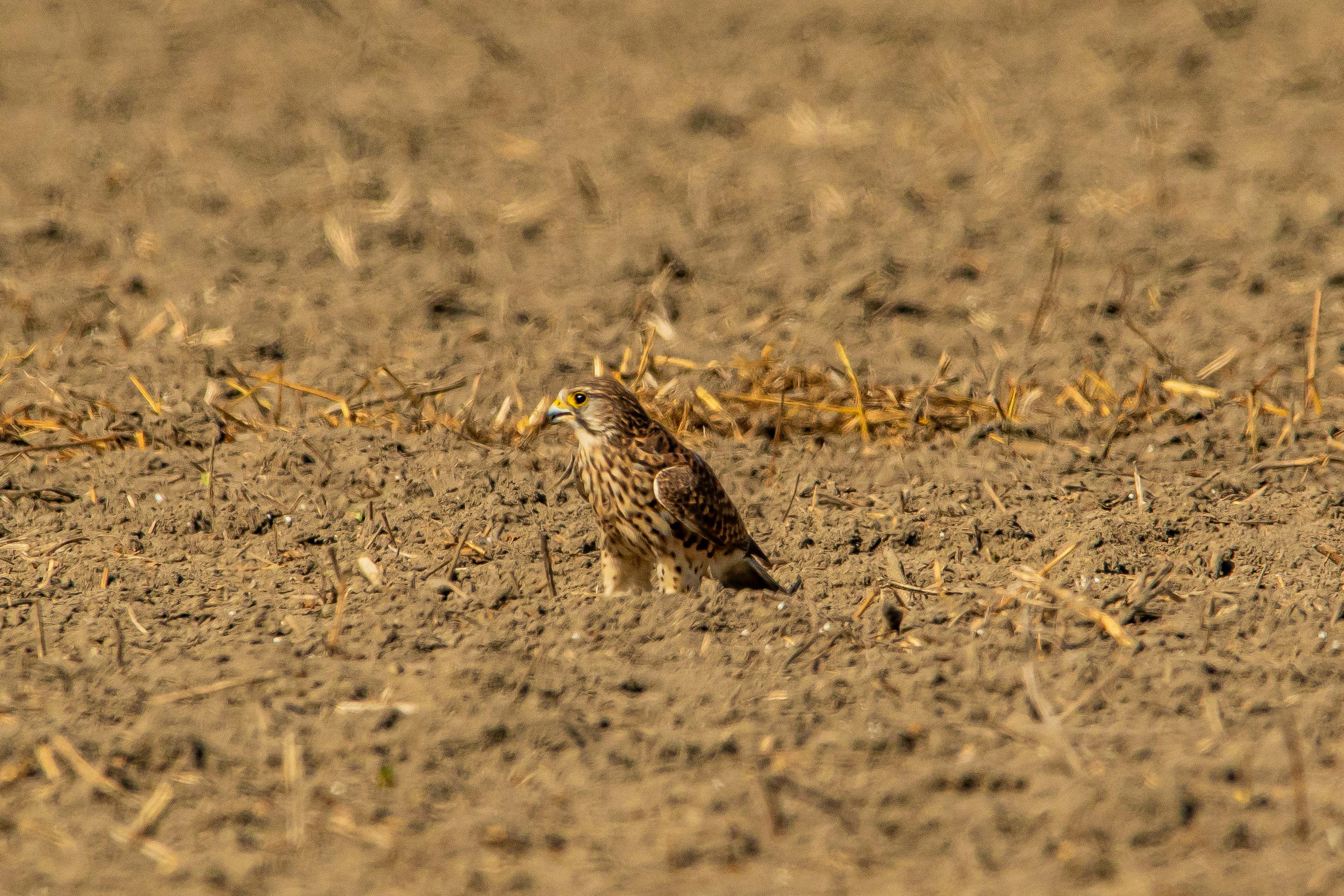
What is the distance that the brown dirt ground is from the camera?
4160 millimetres

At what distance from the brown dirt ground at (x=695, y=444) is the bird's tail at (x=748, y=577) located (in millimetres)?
185

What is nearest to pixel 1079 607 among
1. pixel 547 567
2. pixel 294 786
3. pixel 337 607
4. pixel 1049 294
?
pixel 547 567

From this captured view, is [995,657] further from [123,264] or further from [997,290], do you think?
[123,264]

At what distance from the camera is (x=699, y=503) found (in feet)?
18.9

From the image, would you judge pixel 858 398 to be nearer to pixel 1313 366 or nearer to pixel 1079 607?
pixel 1313 366

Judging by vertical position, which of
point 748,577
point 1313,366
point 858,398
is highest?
point 1313,366

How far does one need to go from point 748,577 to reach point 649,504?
1.67 feet

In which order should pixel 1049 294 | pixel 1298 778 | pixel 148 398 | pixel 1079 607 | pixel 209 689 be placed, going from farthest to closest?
pixel 1049 294 → pixel 148 398 → pixel 1079 607 → pixel 209 689 → pixel 1298 778

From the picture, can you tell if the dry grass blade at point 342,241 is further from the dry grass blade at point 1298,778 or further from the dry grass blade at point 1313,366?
the dry grass blade at point 1298,778

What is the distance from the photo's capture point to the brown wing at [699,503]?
18.8ft

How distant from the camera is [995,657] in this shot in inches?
201

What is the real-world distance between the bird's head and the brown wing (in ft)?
0.86

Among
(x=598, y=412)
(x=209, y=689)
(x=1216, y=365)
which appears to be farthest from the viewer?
(x=1216, y=365)

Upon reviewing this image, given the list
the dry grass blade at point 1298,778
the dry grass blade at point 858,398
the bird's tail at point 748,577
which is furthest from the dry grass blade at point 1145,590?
the dry grass blade at point 858,398
